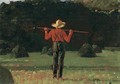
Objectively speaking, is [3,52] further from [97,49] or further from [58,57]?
[58,57]

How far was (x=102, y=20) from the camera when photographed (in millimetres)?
38094

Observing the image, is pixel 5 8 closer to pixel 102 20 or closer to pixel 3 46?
pixel 3 46

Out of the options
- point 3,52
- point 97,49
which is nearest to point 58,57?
point 3,52

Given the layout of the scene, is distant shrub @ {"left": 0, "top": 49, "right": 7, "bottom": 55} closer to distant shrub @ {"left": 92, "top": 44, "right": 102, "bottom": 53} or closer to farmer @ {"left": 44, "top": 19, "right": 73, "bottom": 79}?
distant shrub @ {"left": 92, "top": 44, "right": 102, "bottom": 53}

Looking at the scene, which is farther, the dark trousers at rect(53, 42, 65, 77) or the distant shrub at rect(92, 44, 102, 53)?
the distant shrub at rect(92, 44, 102, 53)

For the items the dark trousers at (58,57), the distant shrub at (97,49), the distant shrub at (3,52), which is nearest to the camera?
the dark trousers at (58,57)

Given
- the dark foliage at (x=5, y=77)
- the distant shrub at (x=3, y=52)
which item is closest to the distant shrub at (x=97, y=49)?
the distant shrub at (x=3, y=52)

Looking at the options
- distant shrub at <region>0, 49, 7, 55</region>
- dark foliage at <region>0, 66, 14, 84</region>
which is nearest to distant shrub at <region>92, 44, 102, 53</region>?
distant shrub at <region>0, 49, 7, 55</region>

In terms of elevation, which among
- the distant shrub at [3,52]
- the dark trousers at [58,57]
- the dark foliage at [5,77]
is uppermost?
the dark foliage at [5,77]

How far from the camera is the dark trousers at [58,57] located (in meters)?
15.3

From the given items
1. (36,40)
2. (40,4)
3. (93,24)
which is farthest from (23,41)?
(93,24)

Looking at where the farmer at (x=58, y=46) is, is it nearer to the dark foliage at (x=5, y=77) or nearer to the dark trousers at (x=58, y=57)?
the dark trousers at (x=58, y=57)

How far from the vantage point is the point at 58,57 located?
51.8 feet

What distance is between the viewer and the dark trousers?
15.3 metres
